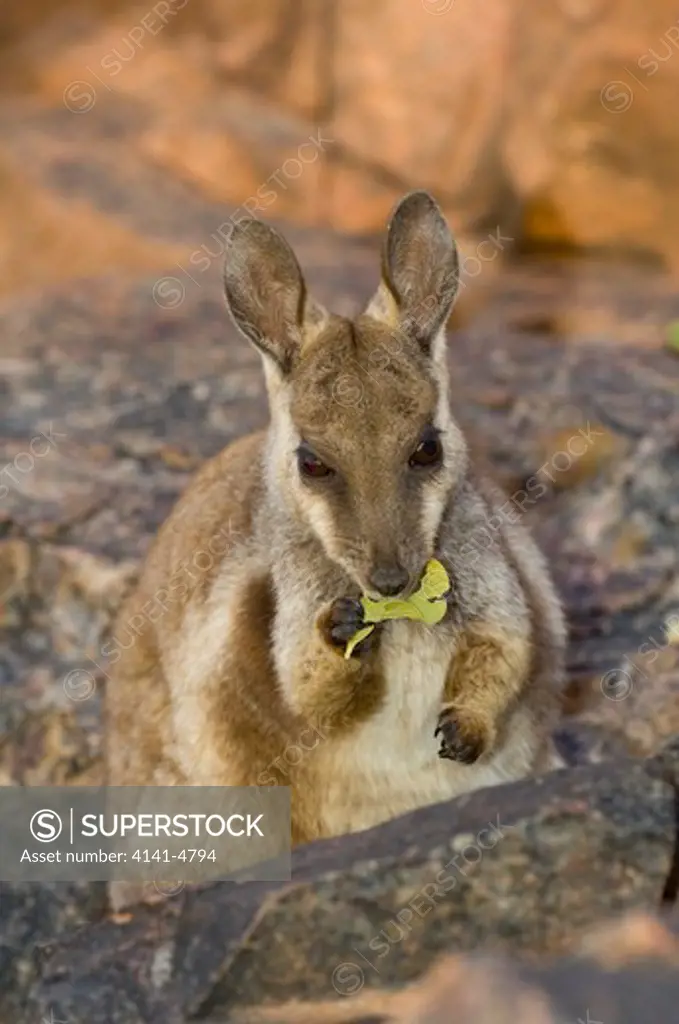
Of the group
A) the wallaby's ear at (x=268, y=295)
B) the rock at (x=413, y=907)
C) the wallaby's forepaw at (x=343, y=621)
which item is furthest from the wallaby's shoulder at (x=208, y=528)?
the rock at (x=413, y=907)

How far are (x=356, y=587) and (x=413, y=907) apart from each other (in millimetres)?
1156

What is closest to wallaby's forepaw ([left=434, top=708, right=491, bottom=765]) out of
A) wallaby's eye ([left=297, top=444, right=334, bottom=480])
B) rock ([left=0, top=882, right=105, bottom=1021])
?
wallaby's eye ([left=297, top=444, right=334, bottom=480])

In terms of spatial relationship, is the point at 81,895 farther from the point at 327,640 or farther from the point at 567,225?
the point at 567,225

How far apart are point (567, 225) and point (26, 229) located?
129 inches

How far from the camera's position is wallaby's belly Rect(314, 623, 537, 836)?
4.28 meters

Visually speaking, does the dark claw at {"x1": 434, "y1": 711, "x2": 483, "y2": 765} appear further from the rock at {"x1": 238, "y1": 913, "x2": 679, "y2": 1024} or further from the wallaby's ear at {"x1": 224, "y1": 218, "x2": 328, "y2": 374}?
the wallaby's ear at {"x1": 224, "y1": 218, "x2": 328, "y2": 374}

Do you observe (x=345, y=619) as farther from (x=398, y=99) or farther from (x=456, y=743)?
(x=398, y=99)

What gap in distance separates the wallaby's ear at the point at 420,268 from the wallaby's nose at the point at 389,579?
30.0 inches

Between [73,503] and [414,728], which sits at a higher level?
[414,728]

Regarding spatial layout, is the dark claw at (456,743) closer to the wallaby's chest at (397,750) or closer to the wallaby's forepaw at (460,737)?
the wallaby's forepaw at (460,737)

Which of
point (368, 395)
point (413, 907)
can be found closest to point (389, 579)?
point (368, 395)

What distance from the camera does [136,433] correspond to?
23.7 ft

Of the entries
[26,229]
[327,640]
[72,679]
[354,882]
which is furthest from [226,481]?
[26,229]

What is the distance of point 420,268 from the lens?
441 cm
